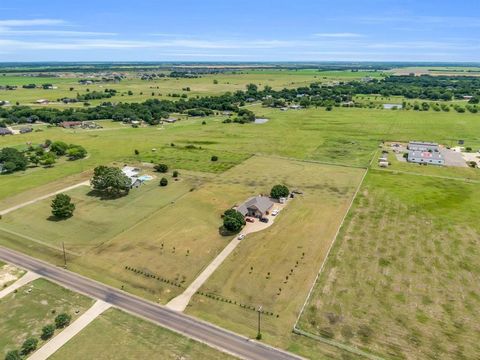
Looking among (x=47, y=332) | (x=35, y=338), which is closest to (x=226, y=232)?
(x=47, y=332)

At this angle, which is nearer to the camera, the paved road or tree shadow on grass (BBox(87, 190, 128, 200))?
the paved road

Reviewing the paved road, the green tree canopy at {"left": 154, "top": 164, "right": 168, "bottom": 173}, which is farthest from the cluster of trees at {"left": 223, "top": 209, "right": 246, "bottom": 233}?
the green tree canopy at {"left": 154, "top": 164, "right": 168, "bottom": 173}

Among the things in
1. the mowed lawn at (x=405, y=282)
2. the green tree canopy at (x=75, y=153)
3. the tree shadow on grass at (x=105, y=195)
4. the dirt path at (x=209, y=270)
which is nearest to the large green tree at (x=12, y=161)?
the green tree canopy at (x=75, y=153)

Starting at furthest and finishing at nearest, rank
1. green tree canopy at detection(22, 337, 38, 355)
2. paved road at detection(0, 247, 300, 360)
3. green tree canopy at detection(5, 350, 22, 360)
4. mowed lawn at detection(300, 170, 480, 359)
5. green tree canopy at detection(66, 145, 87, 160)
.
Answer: green tree canopy at detection(66, 145, 87, 160)
mowed lawn at detection(300, 170, 480, 359)
paved road at detection(0, 247, 300, 360)
green tree canopy at detection(22, 337, 38, 355)
green tree canopy at detection(5, 350, 22, 360)

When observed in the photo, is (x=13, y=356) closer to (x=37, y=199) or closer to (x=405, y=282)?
(x=405, y=282)

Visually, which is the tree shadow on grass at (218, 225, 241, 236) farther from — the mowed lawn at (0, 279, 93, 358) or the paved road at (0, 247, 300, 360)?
the mowed lawn at (0, 279, 93, 358)

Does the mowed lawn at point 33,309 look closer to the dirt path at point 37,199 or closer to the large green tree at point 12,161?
the dirt path at point 37,199
